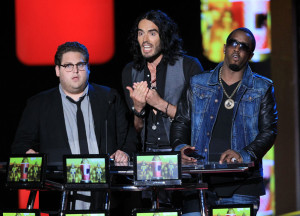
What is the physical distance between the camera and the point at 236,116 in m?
3.10

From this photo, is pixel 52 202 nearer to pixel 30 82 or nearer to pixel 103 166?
pixel 103 166

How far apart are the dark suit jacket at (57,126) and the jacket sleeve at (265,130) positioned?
70cm

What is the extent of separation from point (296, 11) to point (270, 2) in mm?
341

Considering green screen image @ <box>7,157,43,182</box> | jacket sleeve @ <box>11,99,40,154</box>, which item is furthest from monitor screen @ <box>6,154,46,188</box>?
jacket sleeve @ <box>11,99,40,154</box>

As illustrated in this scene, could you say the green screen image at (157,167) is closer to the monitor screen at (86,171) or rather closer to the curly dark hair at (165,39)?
the monitor screen at (86,171)

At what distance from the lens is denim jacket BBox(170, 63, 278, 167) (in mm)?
3059

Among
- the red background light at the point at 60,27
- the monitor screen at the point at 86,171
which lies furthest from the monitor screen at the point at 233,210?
the red background light at the point at 60,27

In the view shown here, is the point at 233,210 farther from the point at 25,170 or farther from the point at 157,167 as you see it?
the point at 25,170

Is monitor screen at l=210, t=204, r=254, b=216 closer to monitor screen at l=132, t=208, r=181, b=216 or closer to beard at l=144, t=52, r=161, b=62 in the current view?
monitor screen at l=132, t=208, r=181, b=216

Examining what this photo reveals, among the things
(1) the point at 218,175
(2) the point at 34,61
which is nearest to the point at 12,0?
(2) the point at 34,61

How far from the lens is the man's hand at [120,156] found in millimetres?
3002

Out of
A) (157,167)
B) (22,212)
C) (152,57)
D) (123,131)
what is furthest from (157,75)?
(22,212)

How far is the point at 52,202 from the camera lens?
3211mm

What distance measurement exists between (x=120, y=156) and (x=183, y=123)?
1.43 ft
